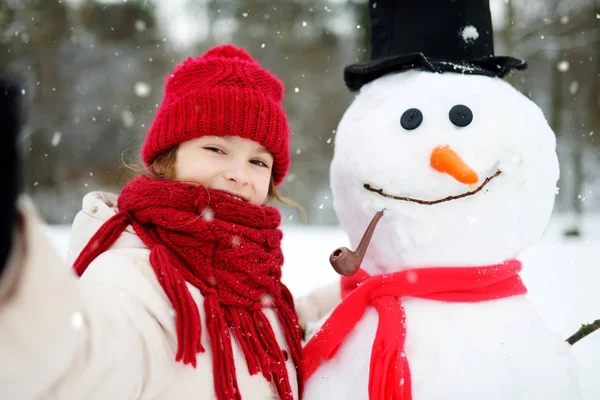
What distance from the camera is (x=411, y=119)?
57.7 inches

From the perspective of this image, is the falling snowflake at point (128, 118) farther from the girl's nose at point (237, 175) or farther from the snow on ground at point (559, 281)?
the girl's nose at point (237, 175)

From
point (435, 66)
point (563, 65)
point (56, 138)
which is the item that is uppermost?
point (56, 138)

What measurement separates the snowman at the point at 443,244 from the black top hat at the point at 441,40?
11 millimetres

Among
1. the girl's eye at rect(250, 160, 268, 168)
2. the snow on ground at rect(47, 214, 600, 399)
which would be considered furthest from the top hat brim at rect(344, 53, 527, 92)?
the snow on ground at rect(47, 214, 600, 399)

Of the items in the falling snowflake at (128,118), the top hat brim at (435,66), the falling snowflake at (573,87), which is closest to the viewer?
the top hat brim at (435,66)

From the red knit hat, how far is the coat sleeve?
43 cm

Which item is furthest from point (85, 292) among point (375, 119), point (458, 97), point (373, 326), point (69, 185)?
point (69, 185)

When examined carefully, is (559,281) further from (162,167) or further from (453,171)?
(162,167)

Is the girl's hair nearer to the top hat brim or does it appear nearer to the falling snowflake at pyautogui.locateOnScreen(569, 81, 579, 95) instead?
the top hat brim

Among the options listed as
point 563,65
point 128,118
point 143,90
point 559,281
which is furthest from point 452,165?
point 143,90

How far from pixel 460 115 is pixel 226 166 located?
25.2 inches

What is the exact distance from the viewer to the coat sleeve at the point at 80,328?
73 centimetres

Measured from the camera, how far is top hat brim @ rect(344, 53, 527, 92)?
1.55 m

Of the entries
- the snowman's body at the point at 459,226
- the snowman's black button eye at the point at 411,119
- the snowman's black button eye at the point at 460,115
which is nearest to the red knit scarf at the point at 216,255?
the snowman's body at the point at 459,226
